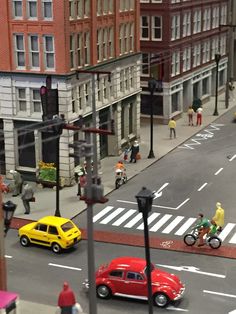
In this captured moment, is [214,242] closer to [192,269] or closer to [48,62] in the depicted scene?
[192,269]

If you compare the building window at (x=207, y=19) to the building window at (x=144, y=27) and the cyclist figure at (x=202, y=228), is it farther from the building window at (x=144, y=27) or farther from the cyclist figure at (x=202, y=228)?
the cyclist figure at (x=202, y=228)

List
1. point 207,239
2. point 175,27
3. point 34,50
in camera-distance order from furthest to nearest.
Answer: point 175,27 < point 34,50 < point 207,239

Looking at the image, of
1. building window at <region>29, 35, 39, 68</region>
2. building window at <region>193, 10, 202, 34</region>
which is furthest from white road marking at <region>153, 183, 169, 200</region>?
building window at <region>193, 10, 202, 34</region>

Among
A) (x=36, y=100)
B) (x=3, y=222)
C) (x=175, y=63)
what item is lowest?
(x=3, y=222)

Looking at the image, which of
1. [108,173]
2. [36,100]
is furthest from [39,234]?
[108,173]

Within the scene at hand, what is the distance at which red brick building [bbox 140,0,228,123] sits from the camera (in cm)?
5284

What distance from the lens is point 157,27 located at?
5306 cm

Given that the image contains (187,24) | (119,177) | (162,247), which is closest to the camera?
(162,247)

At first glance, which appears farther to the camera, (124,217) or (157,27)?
(157,27)

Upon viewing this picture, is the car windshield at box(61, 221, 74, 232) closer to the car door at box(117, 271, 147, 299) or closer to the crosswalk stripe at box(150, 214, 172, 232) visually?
the crosswalk stripe at box(150, 214, 172, 232)

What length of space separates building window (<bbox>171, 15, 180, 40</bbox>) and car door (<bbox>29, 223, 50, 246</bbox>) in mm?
30418

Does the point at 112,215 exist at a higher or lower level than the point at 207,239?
lower

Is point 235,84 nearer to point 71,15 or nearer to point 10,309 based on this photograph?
point 71,15

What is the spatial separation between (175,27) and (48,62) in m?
21.3
